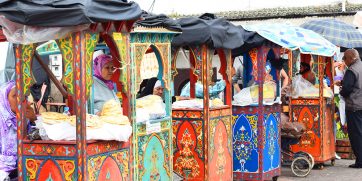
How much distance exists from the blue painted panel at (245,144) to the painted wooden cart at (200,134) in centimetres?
99

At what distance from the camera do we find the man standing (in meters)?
14.1

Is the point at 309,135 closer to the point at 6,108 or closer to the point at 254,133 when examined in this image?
the point at 254,133

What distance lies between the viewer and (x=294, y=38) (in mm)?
12445

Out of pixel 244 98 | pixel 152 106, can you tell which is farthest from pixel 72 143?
pixel 244 98

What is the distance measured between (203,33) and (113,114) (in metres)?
2.67

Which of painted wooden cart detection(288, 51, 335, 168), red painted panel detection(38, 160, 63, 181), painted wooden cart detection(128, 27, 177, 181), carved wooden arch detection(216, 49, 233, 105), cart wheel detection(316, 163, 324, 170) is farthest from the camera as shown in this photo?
cart wheel detection(316, 163, 324, 170)

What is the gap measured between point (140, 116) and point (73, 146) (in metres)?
1.58

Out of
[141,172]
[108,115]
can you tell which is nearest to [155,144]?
[141,172]

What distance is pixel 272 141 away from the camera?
40.0ft

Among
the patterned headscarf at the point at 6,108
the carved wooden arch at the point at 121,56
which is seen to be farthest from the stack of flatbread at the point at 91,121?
the patterned headscarf at the point at 6,108

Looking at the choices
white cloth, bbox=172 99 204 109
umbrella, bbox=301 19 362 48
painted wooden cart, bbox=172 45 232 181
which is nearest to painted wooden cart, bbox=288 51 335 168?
umbrella, bbox=301 19 362 48

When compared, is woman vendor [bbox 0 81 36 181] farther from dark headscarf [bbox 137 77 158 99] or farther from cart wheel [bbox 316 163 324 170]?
cart wheel [bbox 316 163 324 170]

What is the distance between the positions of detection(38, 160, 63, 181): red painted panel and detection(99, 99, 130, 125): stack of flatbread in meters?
0.70

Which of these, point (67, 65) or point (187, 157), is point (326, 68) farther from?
point (67, 65)
